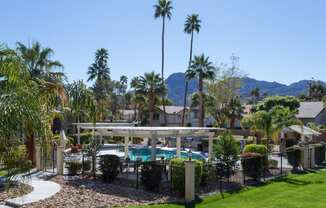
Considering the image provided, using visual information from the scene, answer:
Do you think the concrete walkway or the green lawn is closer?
the concrete walkway

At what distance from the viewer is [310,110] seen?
220 feet

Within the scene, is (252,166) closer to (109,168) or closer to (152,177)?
(152,177)

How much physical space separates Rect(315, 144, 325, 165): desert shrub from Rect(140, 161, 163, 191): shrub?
14.4 metres

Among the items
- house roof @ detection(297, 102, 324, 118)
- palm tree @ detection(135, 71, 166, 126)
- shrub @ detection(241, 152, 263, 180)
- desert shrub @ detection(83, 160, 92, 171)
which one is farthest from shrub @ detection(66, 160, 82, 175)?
house roof @ detection(297, 102, 324, 118)

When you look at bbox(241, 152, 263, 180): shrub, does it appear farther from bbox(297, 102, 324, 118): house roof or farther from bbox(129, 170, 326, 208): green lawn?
bbox(297, 102, 324, 118): house roof

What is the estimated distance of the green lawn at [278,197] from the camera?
1493cm

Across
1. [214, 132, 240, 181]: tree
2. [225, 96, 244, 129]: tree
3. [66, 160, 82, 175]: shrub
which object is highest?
[225, 96, 244, 129]: tree

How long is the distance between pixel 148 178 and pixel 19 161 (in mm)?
9561

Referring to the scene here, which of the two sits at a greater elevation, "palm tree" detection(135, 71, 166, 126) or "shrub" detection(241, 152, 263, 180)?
"palm tree" detection(135, 71, 166, 126)

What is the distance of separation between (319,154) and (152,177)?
616 inches

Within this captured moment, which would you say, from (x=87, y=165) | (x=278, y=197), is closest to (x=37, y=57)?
(x=87, y=165)

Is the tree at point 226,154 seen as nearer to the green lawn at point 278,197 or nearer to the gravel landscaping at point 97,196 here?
the green lawn at point 278,197

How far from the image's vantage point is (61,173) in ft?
72.1

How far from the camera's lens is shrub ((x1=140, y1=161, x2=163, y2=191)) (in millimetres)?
17359
